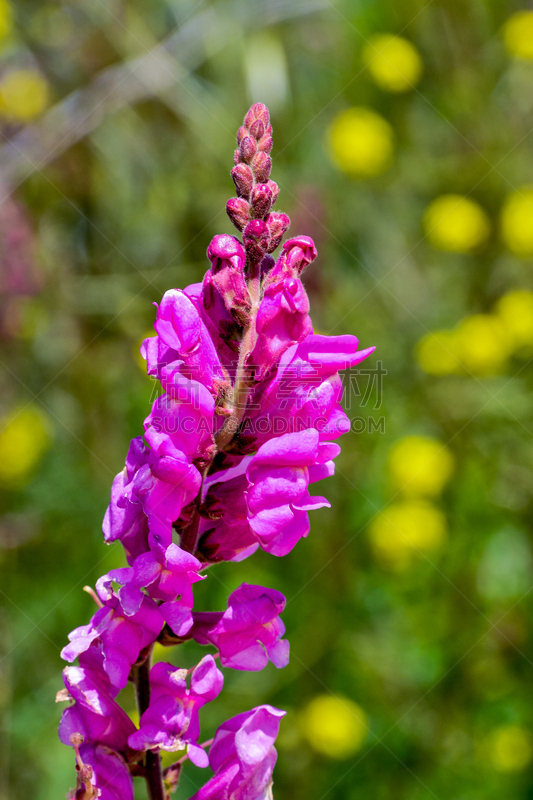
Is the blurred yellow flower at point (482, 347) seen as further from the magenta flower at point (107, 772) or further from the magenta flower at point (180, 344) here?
the magenta flower at point (107, 772)

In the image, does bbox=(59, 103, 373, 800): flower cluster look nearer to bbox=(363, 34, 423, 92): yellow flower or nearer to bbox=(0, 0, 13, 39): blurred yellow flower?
bbox=(363, 34, 423, 92): yellow flower

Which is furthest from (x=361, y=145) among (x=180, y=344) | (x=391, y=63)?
(x=180, y=344)

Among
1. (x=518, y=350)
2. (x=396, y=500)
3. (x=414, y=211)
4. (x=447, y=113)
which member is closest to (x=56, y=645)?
(x=396, y=500)

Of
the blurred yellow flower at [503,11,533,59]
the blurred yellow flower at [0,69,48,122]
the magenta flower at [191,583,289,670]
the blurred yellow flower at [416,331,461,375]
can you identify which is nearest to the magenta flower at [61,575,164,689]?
the magenta flower at [191,583,289,670]

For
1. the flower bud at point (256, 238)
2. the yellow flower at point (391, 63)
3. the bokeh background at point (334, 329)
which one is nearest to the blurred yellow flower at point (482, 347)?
the bokeh background at point (334, 329)

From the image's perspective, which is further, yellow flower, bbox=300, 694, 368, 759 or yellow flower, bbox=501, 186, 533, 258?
yellow flower, bbox=501, 186, 533, 258

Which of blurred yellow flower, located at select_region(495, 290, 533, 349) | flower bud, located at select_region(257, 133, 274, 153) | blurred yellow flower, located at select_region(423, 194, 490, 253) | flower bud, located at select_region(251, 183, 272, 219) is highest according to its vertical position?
flower bud, located at select_region(257, 133, 274, 153)

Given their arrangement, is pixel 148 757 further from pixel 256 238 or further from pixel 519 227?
pixel 519 227
